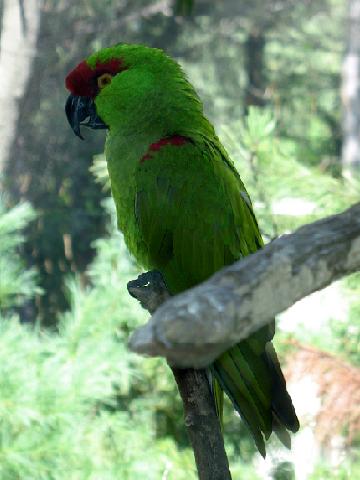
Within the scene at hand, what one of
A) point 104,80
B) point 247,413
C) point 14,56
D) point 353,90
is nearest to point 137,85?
point 104,80

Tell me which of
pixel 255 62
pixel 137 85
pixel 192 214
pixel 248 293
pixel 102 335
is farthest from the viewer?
pixel 255 62

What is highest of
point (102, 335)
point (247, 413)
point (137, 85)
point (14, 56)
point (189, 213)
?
point (137, 85)

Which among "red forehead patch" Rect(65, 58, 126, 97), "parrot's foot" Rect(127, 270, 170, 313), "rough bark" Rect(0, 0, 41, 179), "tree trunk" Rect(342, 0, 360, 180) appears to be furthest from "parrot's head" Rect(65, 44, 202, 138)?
"tree trunk" Rect(342, 0, 360, 180)

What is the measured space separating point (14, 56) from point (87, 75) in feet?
6.70

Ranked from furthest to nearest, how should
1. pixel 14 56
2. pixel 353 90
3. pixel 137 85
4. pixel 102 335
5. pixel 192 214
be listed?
pixel 353 90
pixel 14 56
pixel 102 335
pixel 137 85
pixel 192 214

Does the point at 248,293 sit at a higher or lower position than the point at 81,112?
higher

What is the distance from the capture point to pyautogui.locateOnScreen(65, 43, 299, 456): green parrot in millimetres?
911

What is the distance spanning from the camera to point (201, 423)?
0.80 metres

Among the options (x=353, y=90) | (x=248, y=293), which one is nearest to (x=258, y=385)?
(x=248, y=293)

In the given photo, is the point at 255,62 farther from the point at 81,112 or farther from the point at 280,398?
the point at 280,398

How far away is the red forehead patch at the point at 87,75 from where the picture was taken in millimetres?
1173

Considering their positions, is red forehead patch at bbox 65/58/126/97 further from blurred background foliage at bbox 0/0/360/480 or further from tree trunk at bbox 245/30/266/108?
tree trunk at bbox 245/30/266/108

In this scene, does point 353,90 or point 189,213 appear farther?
point 353,90

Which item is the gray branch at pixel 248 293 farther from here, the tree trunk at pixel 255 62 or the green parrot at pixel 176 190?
the tree trunk at pixel 255 62
